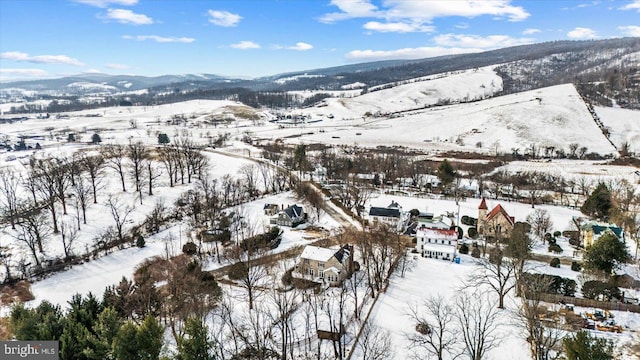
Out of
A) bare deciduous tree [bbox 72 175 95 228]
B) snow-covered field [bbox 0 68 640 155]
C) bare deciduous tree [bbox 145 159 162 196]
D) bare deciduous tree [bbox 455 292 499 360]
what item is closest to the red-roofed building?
bare deciduous tree [bbox 455 292 499 360]

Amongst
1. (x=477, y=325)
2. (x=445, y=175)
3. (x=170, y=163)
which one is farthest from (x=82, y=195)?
(x=445, y=175)

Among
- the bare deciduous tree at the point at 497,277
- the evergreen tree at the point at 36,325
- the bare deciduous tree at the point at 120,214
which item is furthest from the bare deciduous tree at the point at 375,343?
the bare deciduous tree at the point at 120,214

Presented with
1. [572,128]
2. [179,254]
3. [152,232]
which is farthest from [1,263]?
[572,128]

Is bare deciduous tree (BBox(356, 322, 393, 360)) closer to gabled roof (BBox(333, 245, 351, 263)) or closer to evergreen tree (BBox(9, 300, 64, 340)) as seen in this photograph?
gabled roof (BBox(333, 245, 351, 263))

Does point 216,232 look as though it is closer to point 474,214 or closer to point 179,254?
point 179,254

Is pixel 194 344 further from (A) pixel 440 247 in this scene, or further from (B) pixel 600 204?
(B) pixel 600 204

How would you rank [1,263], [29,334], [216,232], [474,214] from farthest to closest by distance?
[474,214]
[216,232]
[1,263]
[29,334]
